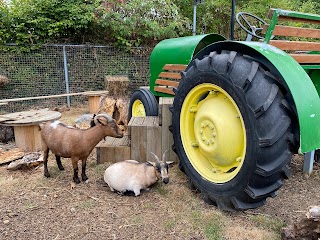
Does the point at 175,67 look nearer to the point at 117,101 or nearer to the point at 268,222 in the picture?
the point at 268,222

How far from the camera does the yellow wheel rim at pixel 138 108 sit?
14.4 ft

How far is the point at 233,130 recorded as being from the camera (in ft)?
7.05

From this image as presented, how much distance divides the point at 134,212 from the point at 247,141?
1103mm

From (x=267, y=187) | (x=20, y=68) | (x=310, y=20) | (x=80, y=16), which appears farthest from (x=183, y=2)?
(x=267, y=187)

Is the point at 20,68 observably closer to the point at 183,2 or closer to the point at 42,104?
the point at 42,104

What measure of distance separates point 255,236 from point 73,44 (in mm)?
6991

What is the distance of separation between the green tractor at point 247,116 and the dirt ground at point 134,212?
0.56 feet

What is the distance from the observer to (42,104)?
7.19 m

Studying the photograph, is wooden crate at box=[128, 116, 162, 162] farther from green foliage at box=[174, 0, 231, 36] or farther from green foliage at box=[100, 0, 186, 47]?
green foliage at box=[174, 0, 231, 36]

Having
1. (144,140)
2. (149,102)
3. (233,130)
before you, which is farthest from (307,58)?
(149,102)

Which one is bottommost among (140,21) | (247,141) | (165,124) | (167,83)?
(165,124)

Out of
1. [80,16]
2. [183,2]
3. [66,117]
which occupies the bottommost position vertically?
[66,117]

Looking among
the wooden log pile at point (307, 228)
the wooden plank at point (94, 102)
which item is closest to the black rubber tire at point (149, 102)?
the wooden log pile at point (307, 228)

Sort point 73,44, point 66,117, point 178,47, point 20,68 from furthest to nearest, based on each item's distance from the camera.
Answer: point 73,44
point 20,68
point 66,117
point 178,47
